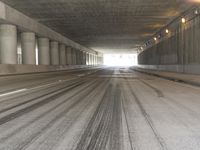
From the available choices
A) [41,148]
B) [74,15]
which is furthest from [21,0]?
[41,148]

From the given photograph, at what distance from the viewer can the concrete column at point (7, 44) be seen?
33.9 m

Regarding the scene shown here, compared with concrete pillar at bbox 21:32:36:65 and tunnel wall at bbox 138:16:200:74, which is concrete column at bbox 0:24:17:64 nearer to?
concrete pillar at bbox 21:32:36:65

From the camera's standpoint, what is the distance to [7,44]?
3403 cm

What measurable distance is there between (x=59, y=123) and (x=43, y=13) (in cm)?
3280

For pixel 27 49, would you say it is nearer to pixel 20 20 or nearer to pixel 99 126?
pixel 20 20

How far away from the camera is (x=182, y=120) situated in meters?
6.82

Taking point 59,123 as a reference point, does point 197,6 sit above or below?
above

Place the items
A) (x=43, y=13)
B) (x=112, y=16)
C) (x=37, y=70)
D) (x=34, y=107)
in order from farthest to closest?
(x=37, y=70) < (x=112, y=16) < (x=43, y=13) < (x=34, y=107)

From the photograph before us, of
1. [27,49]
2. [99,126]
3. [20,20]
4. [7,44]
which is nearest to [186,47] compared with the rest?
[20,20]

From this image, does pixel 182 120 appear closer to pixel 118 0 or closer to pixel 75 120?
pixel 75 120

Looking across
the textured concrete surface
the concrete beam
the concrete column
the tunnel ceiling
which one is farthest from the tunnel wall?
the concrete beam

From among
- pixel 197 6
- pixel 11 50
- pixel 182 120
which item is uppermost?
pixel 197 6

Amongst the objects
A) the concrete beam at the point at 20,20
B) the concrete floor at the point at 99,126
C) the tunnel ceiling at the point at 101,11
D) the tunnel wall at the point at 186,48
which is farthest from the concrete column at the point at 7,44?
the concrete floor at the point at 99,126

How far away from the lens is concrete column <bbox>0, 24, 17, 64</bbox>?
3388 centimetres
